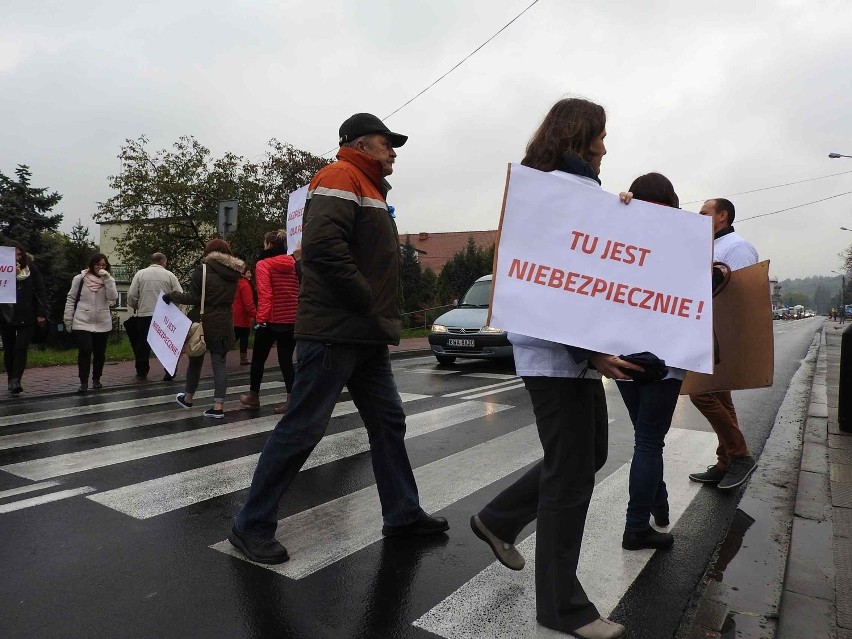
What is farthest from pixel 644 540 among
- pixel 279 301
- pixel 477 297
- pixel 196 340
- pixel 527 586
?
pixel 477 297

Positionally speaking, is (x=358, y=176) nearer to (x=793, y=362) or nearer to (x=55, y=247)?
(x=793, y=362)

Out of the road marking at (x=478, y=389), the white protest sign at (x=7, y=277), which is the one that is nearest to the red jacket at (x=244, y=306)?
the white protest sign at (x=7, y=277)

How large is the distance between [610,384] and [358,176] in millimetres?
8107

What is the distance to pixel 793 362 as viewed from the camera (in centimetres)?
1641

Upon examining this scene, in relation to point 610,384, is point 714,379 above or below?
above

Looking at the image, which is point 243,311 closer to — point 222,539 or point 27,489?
point 27,489

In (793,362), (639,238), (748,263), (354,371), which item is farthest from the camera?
(793,362)

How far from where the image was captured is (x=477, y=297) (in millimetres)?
12859

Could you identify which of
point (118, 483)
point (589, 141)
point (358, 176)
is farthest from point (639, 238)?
point (118, 483)

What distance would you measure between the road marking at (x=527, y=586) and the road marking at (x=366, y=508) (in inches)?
27.1

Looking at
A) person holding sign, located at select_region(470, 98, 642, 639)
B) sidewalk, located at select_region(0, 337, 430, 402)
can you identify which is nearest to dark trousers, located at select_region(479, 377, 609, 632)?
person holding sign, located at select_region(470, 98, 642, 639)

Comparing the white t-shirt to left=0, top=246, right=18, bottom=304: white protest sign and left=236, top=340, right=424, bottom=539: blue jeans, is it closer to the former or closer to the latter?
left=236, top=340, right=424, bottom=539: blue jeans

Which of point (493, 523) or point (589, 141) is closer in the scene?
point (589, 141)

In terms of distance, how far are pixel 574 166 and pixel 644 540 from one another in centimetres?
200
